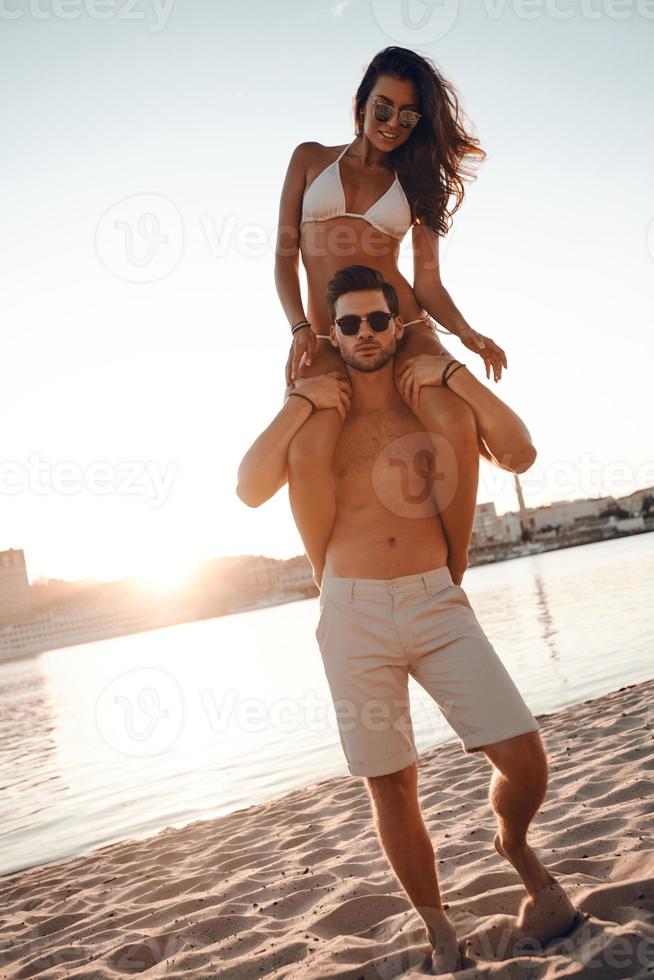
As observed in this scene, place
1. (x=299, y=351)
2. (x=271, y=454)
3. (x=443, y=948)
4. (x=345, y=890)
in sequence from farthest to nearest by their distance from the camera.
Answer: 1. (x=345, y=890)
2. (x=299, y=351)
3. (x=271, y=454)
4. (x=443, y=948)

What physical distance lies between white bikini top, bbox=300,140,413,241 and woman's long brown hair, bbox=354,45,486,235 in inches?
2.5

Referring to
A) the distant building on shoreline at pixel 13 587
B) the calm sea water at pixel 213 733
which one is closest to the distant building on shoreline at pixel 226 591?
the distant building on shoreline at pixel 13 587

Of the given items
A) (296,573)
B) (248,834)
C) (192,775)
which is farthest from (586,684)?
(296,573)

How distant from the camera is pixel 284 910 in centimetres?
361

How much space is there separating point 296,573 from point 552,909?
120m

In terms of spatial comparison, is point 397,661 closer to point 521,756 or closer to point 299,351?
point 521,756

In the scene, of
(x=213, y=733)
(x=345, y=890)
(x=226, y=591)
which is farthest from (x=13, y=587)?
(x=345, y=890)

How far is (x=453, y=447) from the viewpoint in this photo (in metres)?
2.61

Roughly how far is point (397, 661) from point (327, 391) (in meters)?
0.92

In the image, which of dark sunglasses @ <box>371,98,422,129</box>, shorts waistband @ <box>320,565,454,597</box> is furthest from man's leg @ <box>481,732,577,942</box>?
dark sunglasses @ <box>371,98,422,129</box>

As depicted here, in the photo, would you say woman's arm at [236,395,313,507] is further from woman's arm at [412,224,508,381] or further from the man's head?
woman's arm at [412,224,508,381]

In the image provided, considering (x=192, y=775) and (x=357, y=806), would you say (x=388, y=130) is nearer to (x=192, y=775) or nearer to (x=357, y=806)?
(x=357, y=806)

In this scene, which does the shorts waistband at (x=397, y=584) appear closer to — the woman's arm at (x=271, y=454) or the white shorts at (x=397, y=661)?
the white shorts at (x=397, y=661)

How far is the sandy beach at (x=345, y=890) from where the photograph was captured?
8.65 ft
